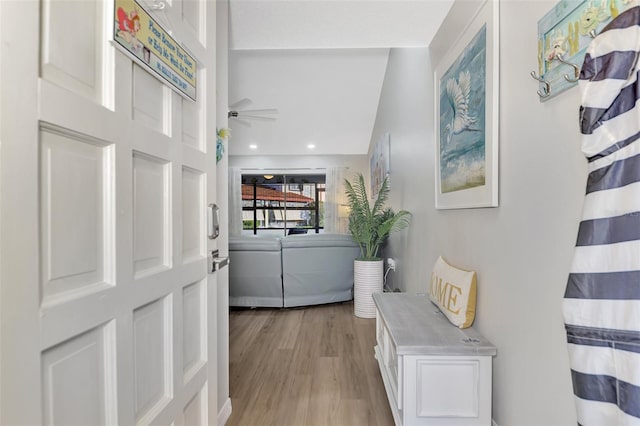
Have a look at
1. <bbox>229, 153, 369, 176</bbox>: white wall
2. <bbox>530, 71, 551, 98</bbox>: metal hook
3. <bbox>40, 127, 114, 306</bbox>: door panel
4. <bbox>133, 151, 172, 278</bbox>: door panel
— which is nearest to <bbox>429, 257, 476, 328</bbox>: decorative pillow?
<bbox>530, 71, 551, 98</bbox>: metal hook

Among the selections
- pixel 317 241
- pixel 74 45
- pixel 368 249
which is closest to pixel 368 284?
pixel 368 249

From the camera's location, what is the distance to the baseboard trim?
150 cm

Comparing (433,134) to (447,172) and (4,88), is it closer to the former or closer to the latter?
(447,172)

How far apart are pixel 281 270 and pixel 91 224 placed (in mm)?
2883

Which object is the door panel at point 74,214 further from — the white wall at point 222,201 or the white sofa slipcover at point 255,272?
the white sofa slipcover at point 255,272

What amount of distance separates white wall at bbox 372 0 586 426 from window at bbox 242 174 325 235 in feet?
18.7

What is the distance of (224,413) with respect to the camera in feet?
5.11

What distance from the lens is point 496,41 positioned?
46.6 inches

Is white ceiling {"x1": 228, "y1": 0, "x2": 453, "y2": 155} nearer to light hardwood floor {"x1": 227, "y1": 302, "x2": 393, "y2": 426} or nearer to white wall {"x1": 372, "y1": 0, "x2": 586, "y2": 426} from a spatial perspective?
white wall {"x1": 372, "y1": 0, "x2": 586, "y2": 426}

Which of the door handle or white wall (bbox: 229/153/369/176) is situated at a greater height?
white wall (bbox: 229/153/369/176)

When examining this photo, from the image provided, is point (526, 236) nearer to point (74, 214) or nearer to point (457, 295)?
point (457, 295)

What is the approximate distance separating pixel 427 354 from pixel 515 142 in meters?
0.90

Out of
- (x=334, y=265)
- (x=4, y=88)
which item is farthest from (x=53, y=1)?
(x=334, y=265)

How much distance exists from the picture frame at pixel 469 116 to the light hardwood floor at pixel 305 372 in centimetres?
124
